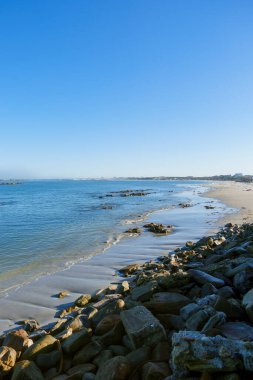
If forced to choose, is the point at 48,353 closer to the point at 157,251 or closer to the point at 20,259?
the point at 20,259

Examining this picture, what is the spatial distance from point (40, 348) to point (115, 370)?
5.36 feet

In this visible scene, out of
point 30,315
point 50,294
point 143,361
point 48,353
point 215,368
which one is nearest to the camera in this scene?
point 215,368

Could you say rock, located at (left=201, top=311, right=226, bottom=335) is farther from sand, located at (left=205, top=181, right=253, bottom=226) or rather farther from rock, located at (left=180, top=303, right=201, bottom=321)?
sand, located at (left=205, top=181, right=253, bottom=226)

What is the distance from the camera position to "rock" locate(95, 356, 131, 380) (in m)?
4.01

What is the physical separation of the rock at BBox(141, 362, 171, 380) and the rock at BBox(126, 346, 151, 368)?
0.71 ft

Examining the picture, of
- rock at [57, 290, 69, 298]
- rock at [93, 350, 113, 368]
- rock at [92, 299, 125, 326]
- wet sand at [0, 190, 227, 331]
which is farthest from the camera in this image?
rock at [57, 290, 69, 298]

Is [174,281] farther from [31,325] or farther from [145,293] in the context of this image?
[31,325]

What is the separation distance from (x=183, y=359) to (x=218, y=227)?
56.4 feet

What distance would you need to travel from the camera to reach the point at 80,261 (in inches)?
489

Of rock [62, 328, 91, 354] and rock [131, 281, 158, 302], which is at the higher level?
rock [131, 281, 158, 302]

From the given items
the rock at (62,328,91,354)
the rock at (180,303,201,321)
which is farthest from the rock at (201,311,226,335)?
the rock at (62,328,91,354)

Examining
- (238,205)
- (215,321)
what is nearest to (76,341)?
(215,321)

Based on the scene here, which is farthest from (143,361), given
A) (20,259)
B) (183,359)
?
(20,259)

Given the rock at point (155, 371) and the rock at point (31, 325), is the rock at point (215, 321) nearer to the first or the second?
the rock at point (155, 371)
